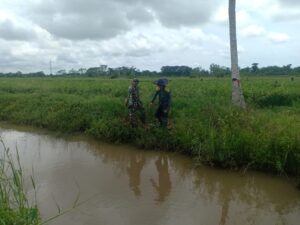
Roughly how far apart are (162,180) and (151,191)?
2.25 ft

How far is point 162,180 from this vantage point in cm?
700

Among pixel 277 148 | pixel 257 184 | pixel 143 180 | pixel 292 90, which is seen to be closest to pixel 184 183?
pixel 143 180

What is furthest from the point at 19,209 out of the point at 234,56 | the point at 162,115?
the point at 234,56

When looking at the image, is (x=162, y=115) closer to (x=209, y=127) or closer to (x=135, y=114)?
(x=135, y=114)

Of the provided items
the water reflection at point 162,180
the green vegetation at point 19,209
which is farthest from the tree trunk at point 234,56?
the green vegetation at point 19,209

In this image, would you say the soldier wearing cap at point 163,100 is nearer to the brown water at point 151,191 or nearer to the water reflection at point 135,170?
the brown water at point 151,191

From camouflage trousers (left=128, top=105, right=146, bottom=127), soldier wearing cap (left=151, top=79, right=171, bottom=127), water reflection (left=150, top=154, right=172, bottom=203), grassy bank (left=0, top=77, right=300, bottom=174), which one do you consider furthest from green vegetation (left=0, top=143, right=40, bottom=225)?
camouflage trousers (left=128, top=105, right=146, bottom=127)

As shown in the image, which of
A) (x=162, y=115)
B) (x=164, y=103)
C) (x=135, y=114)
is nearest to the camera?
(x=164, y=103)

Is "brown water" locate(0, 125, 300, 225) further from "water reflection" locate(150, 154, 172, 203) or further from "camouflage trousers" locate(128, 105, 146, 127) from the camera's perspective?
"camouflage trousers" locate(128, 105, 146, 127)

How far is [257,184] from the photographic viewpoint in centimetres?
661

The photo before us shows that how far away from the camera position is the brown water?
5234 mm

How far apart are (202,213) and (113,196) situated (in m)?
1.50

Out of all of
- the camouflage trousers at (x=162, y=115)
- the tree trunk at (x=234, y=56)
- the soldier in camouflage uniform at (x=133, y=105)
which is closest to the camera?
the camouflage trousers at (x=162, y=115)

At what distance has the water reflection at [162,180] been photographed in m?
6.18
